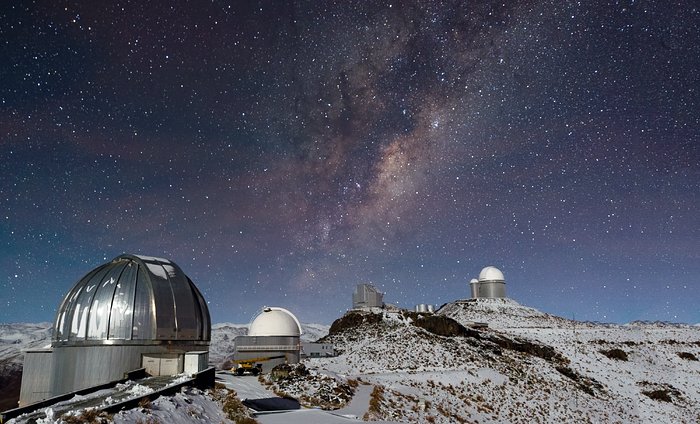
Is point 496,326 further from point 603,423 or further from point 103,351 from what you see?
point 103,351

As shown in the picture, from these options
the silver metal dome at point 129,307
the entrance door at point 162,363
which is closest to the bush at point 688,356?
the silver metal dome at point 129,307

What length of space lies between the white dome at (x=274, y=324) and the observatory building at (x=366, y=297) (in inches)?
1372

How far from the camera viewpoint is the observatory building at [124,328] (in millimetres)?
12867

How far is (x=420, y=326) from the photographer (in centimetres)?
5431

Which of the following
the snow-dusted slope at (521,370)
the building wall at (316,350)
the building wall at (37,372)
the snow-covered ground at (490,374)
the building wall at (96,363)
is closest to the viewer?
the building wall at (96,363)

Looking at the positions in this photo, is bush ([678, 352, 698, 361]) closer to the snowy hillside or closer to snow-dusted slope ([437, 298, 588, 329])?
snow-dusted slope ([437, 298, 588, 329])

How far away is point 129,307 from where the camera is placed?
1311 cm

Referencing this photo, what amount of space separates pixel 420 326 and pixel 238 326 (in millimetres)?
89771

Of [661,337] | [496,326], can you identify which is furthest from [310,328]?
[661,337]

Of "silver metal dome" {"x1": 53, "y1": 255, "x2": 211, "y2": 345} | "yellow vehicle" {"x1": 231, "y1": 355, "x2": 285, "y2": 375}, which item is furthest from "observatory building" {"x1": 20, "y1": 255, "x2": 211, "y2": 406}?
"yellow vehicle" {"x1": 231, "y1": 355, "x2": 285, "y2": 375}

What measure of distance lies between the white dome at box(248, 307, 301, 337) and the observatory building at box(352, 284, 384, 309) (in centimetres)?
3484

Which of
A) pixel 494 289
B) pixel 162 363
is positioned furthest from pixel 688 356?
pixel 162 363

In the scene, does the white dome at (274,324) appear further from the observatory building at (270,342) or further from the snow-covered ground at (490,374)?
the snow-covered ground at (490,374)

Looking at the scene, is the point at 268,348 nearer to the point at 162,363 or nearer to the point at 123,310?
the point at 162,363
